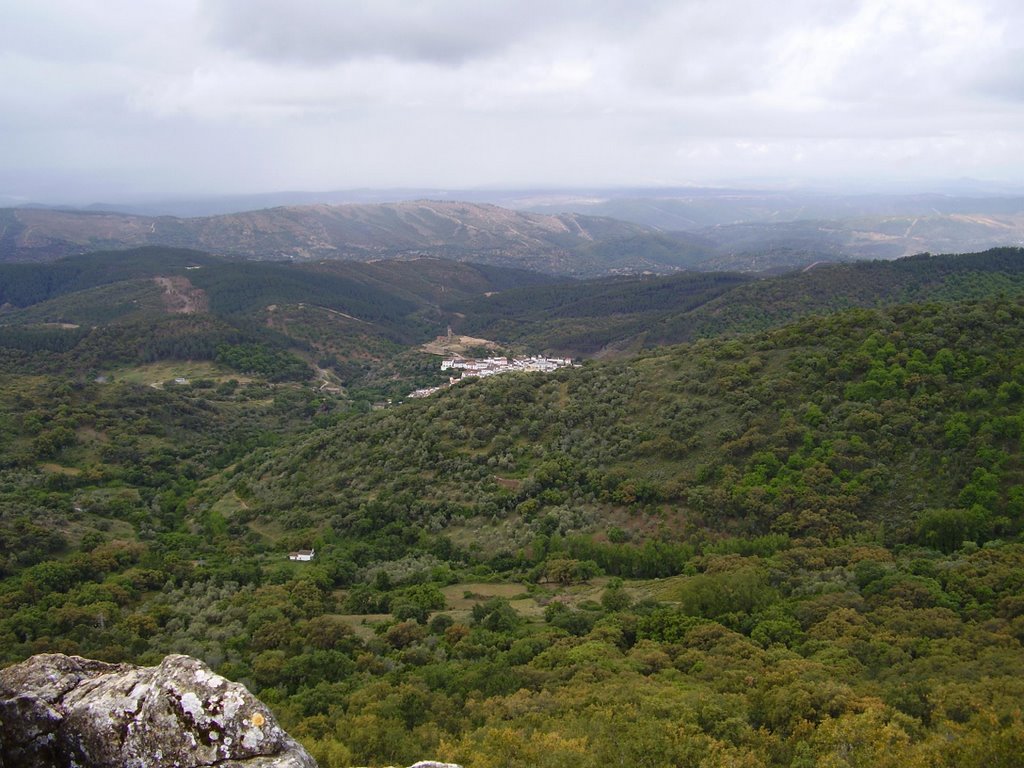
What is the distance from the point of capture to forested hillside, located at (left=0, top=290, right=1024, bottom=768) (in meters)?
18.8

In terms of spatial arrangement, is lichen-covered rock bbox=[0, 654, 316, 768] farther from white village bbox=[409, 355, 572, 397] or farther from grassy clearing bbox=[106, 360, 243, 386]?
grassy clearing bbox=[106, 360, 243, 386]

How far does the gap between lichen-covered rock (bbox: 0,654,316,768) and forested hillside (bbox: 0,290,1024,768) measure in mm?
9347

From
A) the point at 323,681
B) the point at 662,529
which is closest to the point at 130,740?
the point at 323,681

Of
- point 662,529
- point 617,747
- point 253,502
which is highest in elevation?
point 617,747

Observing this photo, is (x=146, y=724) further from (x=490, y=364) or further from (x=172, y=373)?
(x=490, y=364)

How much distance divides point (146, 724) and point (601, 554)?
106ft

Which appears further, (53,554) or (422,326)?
(422,326)

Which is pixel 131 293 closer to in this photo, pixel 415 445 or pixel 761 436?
pixel 415 445

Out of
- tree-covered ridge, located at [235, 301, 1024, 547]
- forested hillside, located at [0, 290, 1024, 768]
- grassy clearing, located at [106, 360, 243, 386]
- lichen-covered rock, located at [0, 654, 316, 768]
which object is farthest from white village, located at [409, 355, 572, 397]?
lichen-covered rock, located at [0, 654, 316, 768]

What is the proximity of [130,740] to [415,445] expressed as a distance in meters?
44.3

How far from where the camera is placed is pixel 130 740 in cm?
779

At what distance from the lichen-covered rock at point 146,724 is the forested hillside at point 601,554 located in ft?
30.7

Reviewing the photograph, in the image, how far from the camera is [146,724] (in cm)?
780

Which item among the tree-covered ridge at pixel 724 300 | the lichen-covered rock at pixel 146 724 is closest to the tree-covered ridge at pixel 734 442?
the lichen-covered rock at pixel 146 724
